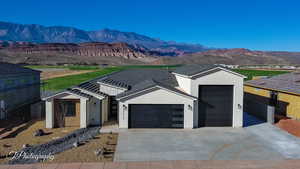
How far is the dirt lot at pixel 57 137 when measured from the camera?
12091 millimetres

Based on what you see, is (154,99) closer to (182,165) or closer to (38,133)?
(182,165)

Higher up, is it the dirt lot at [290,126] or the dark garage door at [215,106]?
the dark garage door at [215,106]

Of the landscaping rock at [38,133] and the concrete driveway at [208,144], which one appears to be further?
the landscaping rock at [38,133]

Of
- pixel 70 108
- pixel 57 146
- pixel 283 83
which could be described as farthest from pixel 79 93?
pixel 283 83

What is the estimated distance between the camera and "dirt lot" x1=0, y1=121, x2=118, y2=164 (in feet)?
39.7

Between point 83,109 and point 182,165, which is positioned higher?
point 83,109

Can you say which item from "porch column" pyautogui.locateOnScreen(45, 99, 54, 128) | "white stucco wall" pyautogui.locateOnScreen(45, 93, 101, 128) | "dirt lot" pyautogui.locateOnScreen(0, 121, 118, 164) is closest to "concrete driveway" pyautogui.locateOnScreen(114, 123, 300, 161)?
"dirt lot" pyautogui.locateOnScreen(0, 121, 118, 164)

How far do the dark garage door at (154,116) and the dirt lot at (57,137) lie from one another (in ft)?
7.63

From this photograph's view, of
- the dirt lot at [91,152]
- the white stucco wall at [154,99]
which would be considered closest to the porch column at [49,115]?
the dirt lot at [91,152]

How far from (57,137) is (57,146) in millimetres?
1954

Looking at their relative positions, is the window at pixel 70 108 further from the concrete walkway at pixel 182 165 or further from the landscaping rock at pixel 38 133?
the concrete walkway at pixel 182 165

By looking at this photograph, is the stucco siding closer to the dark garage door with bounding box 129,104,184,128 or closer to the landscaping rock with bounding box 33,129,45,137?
the dark garage door with bounding box 129,104,184,128

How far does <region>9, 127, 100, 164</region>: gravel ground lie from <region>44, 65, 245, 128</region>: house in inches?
70.7

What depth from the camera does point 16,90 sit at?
910 inches
